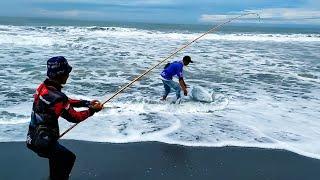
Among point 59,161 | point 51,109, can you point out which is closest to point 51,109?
point 51,109

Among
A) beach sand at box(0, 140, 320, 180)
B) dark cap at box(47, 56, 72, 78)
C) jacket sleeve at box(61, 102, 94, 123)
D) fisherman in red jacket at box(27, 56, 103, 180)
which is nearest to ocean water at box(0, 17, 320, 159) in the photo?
beach sand at box(0, 140, 320, 180)

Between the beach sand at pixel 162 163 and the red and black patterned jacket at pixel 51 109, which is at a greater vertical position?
the red and black patterned jacket at pixel 51 109

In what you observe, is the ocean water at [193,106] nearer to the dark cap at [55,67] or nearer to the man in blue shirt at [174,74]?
the man in blue shirt at [174,74]

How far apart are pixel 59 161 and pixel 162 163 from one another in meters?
2.13

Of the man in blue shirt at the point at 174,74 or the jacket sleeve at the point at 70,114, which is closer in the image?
the jacket sleeve at the point at 70,114

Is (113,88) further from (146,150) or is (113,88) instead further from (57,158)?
(57,158)

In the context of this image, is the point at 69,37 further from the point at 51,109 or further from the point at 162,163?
the point at 51,109

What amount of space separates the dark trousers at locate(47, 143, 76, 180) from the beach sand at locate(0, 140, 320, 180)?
993mm

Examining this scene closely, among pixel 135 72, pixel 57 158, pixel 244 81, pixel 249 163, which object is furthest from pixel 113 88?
pixel 57 158

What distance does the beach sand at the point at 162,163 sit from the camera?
232 inches

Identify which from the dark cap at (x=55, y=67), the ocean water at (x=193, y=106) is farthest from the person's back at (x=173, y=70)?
the dark cap at (x=55, y=67)

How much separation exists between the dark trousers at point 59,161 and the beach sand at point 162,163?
0.99m

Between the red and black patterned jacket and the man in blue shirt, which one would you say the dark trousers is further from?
the man in blue shirt

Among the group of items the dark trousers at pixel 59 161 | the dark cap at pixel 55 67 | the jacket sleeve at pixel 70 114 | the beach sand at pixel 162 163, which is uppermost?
the dark cap at pixel 55 67
